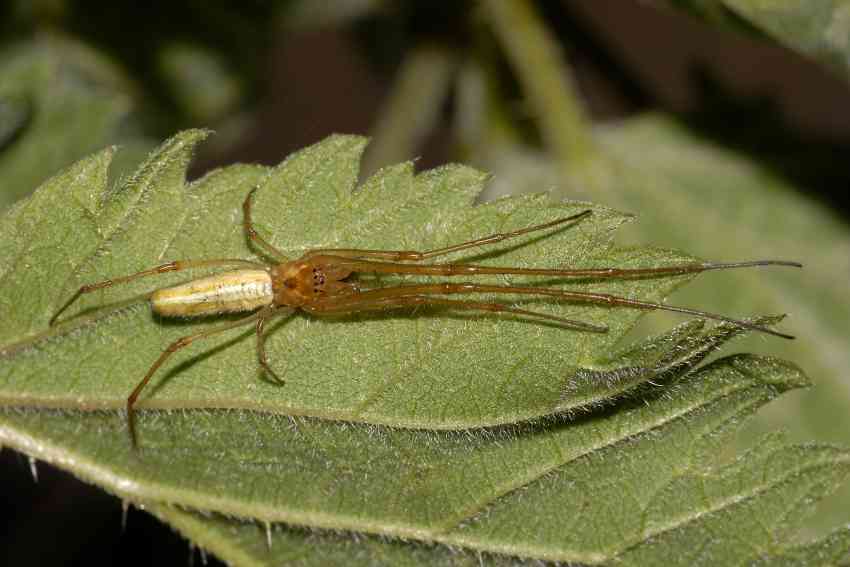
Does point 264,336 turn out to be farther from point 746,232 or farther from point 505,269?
point 746,232

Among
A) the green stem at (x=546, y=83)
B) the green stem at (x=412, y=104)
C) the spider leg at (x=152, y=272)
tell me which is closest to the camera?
the spider leg at (x=152, y=272)

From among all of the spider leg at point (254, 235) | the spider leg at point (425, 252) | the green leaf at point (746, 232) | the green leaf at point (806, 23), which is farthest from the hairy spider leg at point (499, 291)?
the green leaf at point (746, 232)

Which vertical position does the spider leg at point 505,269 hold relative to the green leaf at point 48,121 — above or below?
below

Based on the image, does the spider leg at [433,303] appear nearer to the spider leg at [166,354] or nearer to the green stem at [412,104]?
the spider leg at [166,354]

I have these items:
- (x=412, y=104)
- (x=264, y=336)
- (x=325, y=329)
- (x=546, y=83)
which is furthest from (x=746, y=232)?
(x=264, y=336)

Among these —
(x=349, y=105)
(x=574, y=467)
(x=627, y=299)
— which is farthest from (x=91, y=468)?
(x=349, y=105)

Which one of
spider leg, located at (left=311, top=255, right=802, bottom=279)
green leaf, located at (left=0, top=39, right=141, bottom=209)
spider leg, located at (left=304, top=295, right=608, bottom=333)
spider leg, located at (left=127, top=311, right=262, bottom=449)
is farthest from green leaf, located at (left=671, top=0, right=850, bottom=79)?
green leaf, located at (left=0, top=39, right=141, bottom=209)
